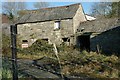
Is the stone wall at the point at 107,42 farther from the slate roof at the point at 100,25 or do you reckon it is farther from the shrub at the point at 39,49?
the shrub at the point at 39,49

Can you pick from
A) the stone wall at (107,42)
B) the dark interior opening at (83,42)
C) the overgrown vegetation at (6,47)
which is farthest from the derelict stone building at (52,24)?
the overgrown vegetation at (6,47)

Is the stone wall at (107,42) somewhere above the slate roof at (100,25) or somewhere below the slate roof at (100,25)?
below

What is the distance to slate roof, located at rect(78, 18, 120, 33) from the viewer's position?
28.8 m

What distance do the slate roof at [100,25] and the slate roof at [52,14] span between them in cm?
219

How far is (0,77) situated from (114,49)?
20698mm

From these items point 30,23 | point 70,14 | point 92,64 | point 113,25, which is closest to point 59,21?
point 70,14

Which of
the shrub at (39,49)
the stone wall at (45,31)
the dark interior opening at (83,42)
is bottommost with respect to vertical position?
the shrub at (39,49)

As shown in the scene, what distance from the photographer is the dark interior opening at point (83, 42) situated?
2997 centimetres

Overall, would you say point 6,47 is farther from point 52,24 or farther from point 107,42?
point 52,24

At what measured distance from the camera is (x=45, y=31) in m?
32.8

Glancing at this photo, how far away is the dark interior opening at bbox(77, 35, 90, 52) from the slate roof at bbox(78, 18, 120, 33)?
90cm

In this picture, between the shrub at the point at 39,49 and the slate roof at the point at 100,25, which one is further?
the slate roof at the point at 100,25

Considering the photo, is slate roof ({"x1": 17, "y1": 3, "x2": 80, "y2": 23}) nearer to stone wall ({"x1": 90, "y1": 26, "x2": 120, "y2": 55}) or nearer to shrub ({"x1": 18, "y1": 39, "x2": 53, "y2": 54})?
shrub ({"x1": 18, "y1": 39, "x2": 53, "y2": 54})

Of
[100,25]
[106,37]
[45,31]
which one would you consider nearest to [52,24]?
[45,31]
